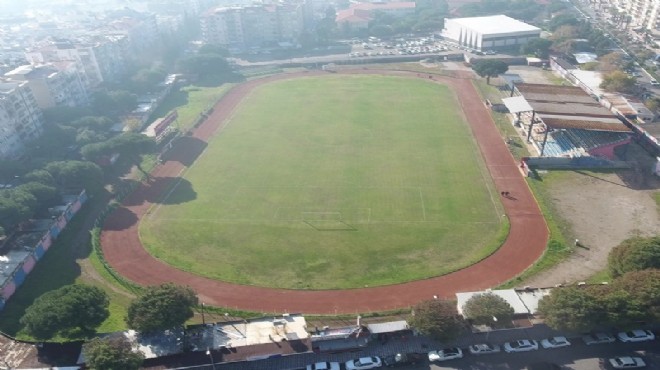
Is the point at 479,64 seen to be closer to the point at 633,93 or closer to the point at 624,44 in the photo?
the point at 633,93

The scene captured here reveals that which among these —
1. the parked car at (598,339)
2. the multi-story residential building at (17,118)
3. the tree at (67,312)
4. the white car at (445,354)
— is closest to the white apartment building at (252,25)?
the multi-story residential building at (17,118)

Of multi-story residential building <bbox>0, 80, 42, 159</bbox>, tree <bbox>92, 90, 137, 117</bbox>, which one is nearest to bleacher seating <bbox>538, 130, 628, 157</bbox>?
tree <bbox>92, 90, 137, 117</bbox>

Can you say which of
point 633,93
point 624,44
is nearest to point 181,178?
point 633,93

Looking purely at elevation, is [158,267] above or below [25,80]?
below

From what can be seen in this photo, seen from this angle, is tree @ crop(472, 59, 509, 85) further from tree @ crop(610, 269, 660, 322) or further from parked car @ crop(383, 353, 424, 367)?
parked car @ crop(383, 353, 424, 367)

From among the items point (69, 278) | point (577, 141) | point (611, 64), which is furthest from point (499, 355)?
point (611, 64)

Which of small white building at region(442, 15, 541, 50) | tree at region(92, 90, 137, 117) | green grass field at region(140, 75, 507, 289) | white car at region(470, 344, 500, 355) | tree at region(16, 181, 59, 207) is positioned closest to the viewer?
white car at region(470, 344, 500, 355)
